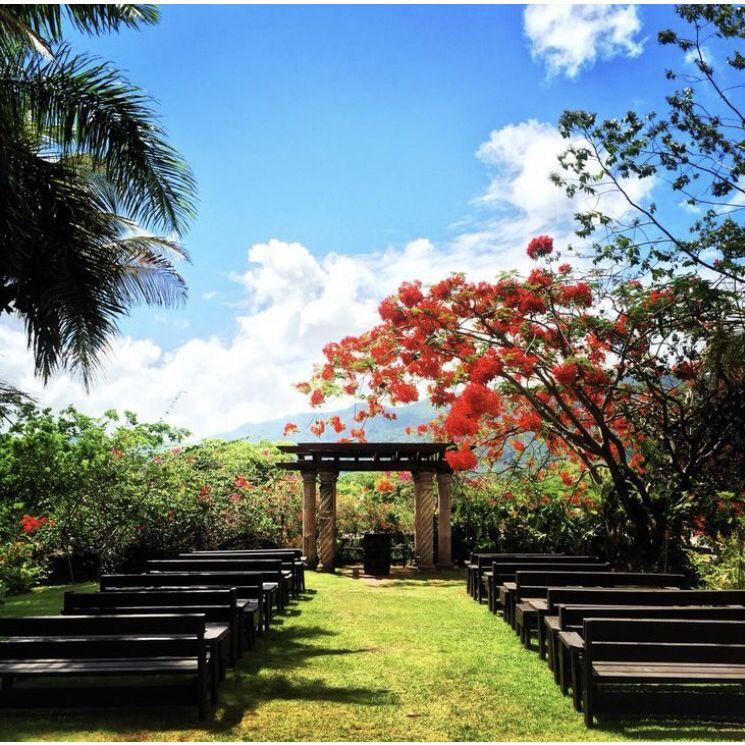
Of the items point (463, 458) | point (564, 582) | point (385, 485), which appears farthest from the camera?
point (385, 485)

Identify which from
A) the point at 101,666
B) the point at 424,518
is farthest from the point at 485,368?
the point at 101,666

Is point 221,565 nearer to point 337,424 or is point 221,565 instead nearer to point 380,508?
point 337,424

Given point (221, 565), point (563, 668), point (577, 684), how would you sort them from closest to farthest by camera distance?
1. point (577, 684)
2. point (563, 668)
3. point (221, 565)

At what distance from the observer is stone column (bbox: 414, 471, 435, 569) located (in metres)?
15.5

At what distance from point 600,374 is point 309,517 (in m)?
7.37

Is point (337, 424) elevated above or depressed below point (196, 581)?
above

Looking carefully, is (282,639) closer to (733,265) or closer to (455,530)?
(733,265)

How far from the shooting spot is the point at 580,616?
6082 mm

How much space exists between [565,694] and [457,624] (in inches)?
130

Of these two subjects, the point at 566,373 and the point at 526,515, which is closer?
the point at 566,373

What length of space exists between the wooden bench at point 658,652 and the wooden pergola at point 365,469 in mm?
10278

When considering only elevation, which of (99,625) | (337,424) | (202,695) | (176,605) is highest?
(337,424)

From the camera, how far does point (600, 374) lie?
1119cm

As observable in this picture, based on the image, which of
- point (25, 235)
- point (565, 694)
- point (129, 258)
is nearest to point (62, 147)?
point (25, 235)
